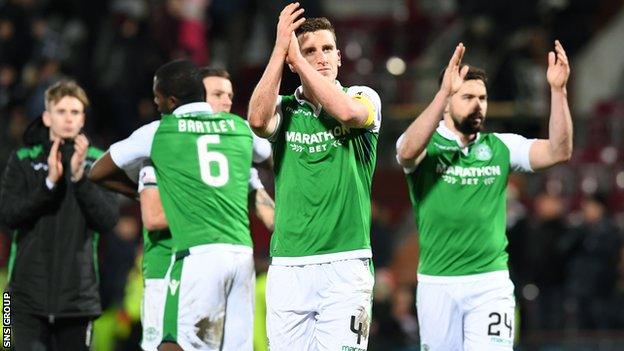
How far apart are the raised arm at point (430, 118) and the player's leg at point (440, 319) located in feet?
2.90

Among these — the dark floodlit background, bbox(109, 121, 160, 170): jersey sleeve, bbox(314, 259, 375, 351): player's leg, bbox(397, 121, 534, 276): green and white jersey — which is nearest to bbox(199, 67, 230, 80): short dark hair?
bbox(109, 121, 160, 170): jersey sleeve

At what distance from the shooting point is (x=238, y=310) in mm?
8688

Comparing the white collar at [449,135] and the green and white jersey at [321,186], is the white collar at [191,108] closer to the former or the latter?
the green and white jersey at [321,186]

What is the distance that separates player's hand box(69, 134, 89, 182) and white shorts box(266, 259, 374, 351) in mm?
2222

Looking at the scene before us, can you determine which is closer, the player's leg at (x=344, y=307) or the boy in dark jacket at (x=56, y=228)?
the player's leg at (x=344, y=307)

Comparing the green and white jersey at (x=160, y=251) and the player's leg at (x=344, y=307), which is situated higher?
the green and white jersey at (x=160, y=251)

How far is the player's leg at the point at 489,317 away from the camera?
28.8 ft

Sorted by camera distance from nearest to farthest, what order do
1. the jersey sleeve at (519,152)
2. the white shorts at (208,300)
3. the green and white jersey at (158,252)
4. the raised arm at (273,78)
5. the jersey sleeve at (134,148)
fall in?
1. the raised arm at (273,78)
2. the white shorts at (208,300)
3. the jersey sleeve at (134,148)
4. the jersey sleeve at (519,152)
5. the green and white jersey at (158,252)

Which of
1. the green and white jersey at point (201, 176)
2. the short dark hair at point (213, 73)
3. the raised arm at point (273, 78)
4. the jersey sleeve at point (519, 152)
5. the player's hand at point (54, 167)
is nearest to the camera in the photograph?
the raised arm at point (273, 78)

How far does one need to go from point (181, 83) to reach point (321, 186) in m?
1.49

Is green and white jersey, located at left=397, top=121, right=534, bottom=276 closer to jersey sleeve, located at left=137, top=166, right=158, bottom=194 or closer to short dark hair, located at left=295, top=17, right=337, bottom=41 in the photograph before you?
short dark hair, located at left=295, top=17, right=337, bottom=41

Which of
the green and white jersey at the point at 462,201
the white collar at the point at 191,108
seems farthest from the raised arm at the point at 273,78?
the green and white jersey at the point at 462,201

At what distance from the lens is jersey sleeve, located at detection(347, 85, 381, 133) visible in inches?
307

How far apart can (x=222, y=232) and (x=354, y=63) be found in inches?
439
